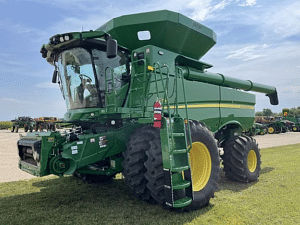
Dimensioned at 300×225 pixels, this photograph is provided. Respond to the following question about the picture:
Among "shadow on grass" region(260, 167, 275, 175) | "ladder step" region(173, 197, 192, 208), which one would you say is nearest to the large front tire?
"ladder step" region(173, 197, 192, 208)

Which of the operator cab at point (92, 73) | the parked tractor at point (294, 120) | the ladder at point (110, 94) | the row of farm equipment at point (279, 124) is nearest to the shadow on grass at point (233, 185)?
the ladder at point (110, 94)

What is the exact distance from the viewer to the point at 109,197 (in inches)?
182

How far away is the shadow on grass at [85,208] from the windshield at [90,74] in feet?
5.63

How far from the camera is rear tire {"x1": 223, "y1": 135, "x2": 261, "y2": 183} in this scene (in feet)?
18.3

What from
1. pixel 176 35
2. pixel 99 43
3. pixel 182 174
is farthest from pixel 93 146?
pixel 176 35

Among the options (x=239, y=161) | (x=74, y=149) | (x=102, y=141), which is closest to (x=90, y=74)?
(x=102, y=141)

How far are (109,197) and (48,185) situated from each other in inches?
70.1

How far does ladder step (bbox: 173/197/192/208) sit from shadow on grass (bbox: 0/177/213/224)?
8.0 inches

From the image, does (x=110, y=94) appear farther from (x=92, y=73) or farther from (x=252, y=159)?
(x=252, y=159)

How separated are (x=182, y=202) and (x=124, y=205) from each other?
1122mm

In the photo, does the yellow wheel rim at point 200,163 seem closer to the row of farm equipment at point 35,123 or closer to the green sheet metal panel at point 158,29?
the green sheet metal panel at point 158,29

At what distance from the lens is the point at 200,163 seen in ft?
14.5

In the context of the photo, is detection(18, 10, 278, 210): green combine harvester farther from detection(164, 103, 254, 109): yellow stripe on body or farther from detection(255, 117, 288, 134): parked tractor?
detection(255, 117, 288, 134): parked tractor

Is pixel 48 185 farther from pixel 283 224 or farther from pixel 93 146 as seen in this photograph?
pixel 283 224
